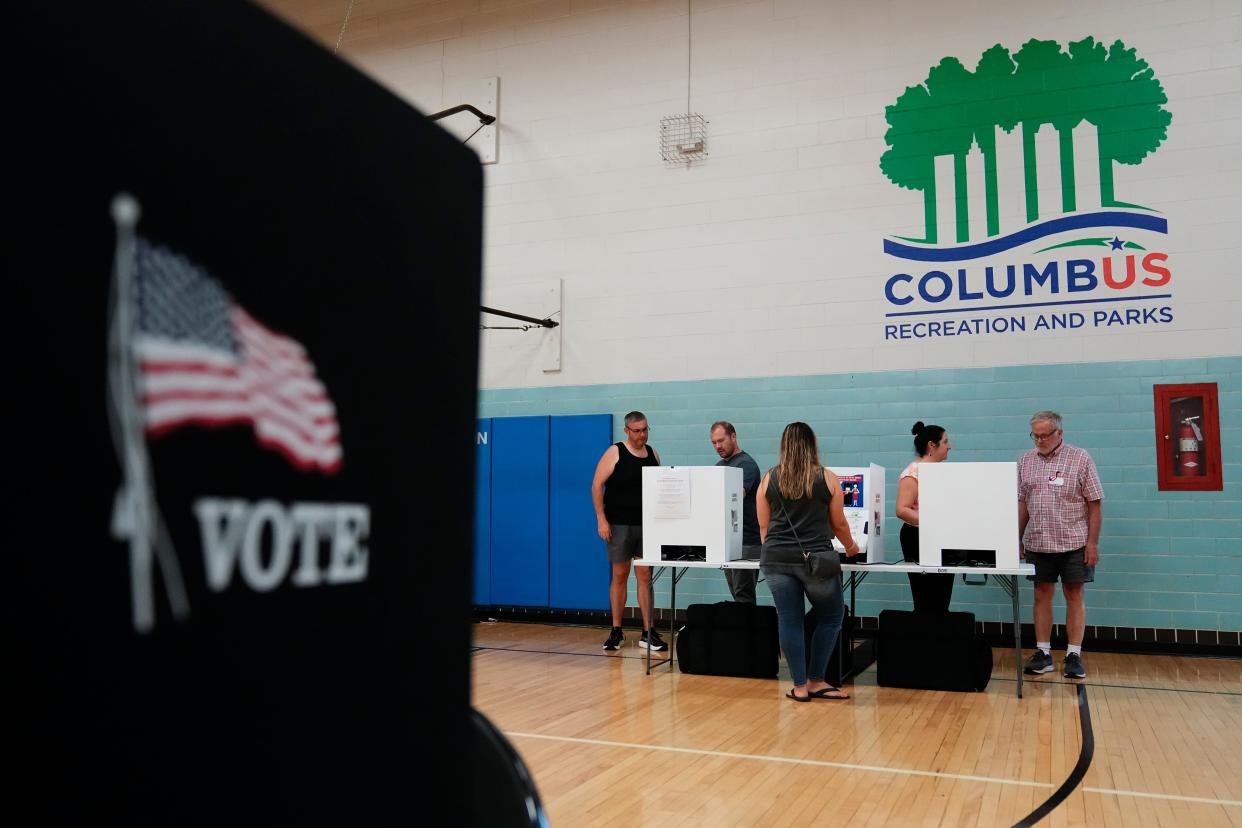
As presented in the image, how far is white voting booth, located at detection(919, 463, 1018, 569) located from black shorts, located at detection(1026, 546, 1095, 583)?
2.10 feet

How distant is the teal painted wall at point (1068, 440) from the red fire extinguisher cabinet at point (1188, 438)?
0.05 meters

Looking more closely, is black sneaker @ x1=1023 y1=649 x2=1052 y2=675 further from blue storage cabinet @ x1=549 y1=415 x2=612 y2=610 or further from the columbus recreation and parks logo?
blue storage cabinet @ x1=549 y1=415 x2=612 y2=610

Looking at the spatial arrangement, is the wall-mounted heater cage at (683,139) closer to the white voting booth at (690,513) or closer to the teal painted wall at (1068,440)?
the teal painted wall at (1068,440)

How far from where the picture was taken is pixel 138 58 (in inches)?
12.1

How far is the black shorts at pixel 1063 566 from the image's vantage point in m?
5.32

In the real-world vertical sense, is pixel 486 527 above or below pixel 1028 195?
below

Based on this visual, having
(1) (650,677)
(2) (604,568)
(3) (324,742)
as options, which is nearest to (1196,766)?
(1) (650,677)

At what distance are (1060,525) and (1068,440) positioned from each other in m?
1.18

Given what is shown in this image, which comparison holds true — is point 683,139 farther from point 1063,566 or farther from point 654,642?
point 1063,566

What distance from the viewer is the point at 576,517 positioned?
751 cm

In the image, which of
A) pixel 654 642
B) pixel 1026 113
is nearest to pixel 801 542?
pixel 654 642

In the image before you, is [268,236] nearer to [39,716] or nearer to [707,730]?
[39,716]

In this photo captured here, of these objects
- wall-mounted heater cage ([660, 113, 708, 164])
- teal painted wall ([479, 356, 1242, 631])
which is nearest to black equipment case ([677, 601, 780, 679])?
teal painted wall ([479, 356, 1242, 631])

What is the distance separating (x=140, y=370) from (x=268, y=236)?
0.08m
